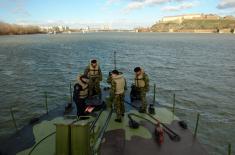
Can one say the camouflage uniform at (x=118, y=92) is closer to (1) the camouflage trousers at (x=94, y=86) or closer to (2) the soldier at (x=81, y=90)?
(2) the soldier at (x=81, y=90)

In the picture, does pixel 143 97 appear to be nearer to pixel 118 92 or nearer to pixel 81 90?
pixel 118 92

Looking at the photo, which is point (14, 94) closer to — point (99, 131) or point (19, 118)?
point (19, 118)

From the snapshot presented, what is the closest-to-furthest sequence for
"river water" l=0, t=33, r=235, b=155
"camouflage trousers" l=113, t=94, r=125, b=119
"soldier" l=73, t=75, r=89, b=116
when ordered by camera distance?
1. "soldier" l=73, t=75, r=89, b=116
2. "camouflage trousers" l=113, t=94, r=125, b=119
3. "river water" l=0, t=33, r=235, b=155

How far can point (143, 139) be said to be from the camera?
A: 11.8 metres

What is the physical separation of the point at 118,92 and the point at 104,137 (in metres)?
2.72

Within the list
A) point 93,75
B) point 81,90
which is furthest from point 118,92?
point 93,75

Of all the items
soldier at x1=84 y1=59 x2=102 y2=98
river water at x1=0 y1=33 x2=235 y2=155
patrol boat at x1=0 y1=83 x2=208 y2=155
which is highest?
soldier at x1=84 y1=59 x2=102 y2=98

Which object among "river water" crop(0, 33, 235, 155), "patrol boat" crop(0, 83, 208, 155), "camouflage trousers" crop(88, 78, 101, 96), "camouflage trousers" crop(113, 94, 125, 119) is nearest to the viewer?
"patrol boat" crop(0, 83, 208, 155)

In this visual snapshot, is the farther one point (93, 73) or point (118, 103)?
point (93, 73)

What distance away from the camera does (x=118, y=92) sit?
13.2 meters

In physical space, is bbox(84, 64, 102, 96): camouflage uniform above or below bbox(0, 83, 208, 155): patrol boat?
above

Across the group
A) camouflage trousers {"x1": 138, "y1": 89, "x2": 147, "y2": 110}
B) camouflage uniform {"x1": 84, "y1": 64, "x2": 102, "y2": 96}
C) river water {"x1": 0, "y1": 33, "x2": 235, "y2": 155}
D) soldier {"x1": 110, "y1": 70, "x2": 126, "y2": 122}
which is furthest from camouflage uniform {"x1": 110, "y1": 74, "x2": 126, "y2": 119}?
river water {"x1": 0, "y1": 33, "x2": 235, "y2": 155}

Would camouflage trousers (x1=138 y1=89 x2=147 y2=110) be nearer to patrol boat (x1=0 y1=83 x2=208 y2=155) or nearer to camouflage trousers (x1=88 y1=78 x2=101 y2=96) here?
patrol boat (x1=0 y1=83 x2=208 y2=155)

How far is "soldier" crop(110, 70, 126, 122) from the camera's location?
1293 cm
